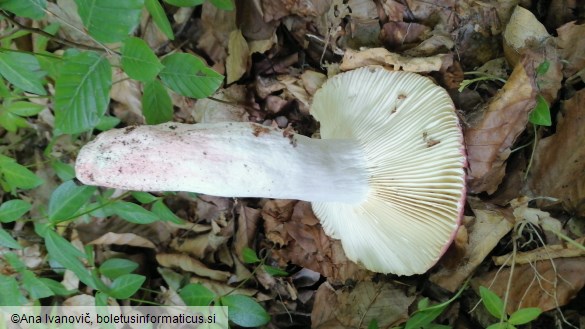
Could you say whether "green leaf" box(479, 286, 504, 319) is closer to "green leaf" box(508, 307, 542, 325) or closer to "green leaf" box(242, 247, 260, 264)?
"green leaf" box(508, 307, 542, 325)

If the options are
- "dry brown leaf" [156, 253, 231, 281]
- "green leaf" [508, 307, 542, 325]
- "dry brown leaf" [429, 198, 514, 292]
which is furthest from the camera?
"dry brown leaf" [156, 253, 231, 281]

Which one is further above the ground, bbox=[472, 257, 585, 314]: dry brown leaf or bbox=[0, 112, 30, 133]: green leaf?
bbox=[0, 112, 30, 133]: green leaf

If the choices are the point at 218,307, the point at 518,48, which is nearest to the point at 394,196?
the point at 518,48

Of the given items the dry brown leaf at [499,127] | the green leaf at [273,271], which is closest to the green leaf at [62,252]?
the green leaf at [273,271]

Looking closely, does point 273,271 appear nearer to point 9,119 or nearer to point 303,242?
point 303,242

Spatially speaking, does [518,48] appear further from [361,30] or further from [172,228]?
[172,228]

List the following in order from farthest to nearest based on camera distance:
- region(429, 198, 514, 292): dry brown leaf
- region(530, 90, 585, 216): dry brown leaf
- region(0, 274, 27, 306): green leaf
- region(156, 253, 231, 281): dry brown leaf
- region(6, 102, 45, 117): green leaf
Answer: region(156, 253, 231, 281): dry brown leaf < region(6, 102, 45, 117): green leaf < region(0, 274, 27, 306): green leaf < region(429, 198, 514, 292): dry brown leaf < region(530, 90, 585, 216): dry brown leaf

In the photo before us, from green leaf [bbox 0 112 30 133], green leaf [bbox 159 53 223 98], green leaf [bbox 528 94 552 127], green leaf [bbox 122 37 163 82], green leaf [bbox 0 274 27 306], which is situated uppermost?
green leaf [bbox 122 37 163 82]

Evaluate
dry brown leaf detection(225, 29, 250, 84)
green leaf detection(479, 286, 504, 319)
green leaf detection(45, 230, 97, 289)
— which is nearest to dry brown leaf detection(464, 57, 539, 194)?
green leaf detection(479, 286, 504, 319)
